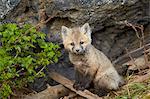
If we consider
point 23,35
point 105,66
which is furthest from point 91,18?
point 23,35

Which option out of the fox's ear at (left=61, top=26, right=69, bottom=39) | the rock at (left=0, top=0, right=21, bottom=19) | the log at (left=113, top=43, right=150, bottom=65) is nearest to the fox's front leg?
the fox's ear at (left=61, top=26, right=69, bottom=39)

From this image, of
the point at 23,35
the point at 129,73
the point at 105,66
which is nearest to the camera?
the point at 23,35

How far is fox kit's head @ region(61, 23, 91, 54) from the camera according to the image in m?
7.09

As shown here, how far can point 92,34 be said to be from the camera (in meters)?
7.98

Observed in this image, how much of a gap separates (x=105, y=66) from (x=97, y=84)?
359 millimetres

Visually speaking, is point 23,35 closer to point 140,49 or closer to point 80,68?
point 80,68

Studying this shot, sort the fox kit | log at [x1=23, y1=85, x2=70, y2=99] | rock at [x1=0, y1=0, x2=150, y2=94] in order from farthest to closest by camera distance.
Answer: rock at [x1=0, y1=0, x2=150, y2=94]
log at [x1=23, y1=85, x2=70, y2=99]
the fox kit

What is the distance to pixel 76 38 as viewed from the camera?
23.5 feet

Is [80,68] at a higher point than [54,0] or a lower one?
lower

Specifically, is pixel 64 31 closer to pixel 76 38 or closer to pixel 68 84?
pixel 76 38

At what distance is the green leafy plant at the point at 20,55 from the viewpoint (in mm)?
6648

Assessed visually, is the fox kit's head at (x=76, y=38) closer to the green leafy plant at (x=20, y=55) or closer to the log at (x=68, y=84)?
the green leafy plant at (x=20, y=55)

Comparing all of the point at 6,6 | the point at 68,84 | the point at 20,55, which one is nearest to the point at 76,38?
the point at 68,84

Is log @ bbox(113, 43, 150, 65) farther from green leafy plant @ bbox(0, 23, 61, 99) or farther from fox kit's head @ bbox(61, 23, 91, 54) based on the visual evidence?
green leafy plant @ bbox(0, 23, 61, 99)
